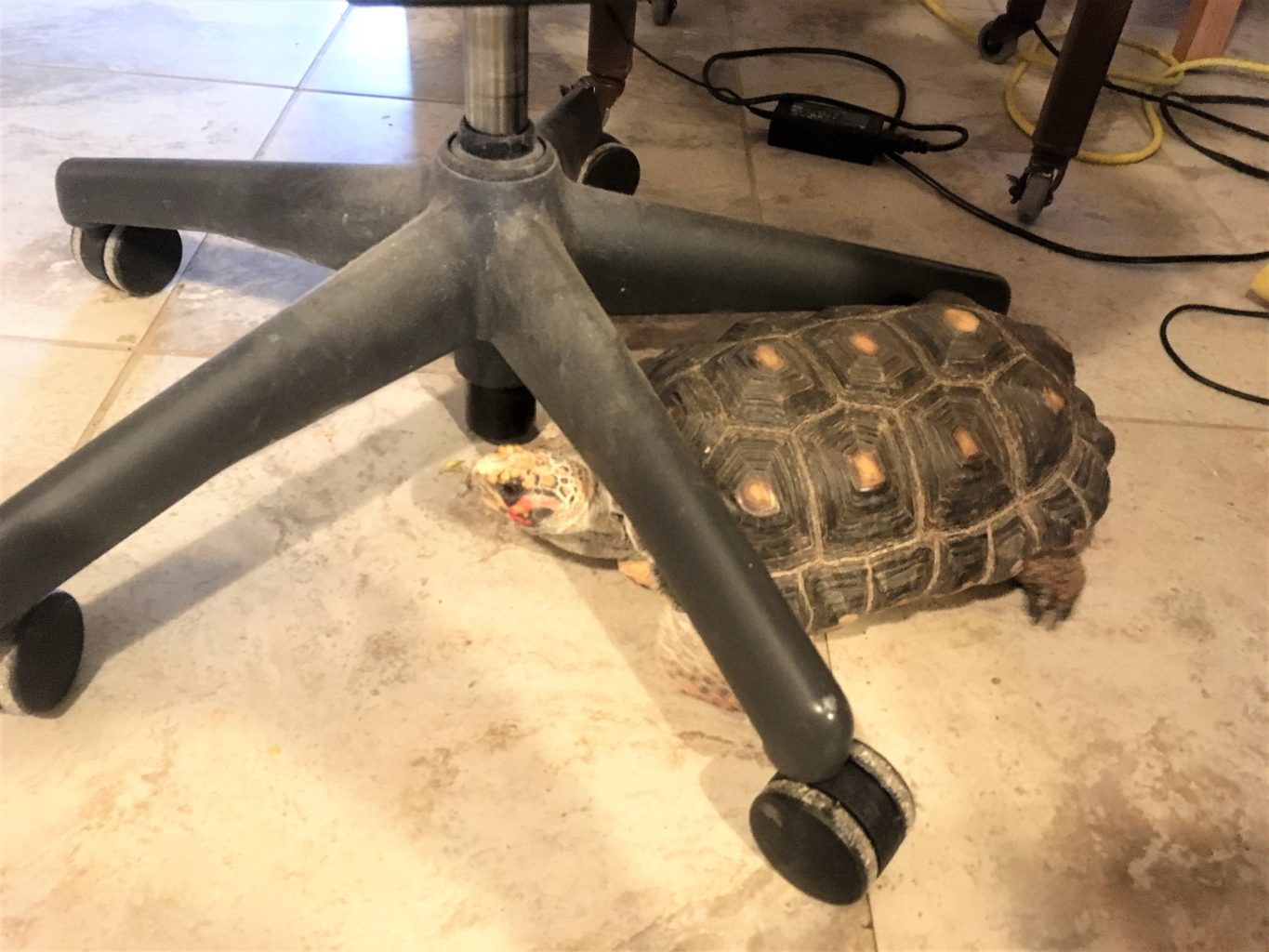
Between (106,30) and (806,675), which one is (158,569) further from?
(106,30)

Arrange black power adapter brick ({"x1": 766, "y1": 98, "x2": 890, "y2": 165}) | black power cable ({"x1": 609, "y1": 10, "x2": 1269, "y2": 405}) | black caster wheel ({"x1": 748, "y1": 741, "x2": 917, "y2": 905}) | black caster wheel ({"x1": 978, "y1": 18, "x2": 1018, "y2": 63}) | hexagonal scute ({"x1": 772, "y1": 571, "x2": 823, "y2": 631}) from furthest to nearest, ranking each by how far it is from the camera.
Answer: black caster wheel ({"x1": 978, "y1": 18, "x2": 1018, "y2": 63}) → black power adapter brick ({"x1": 766, "y1": 98, "x2": 890, "y2": 165}) → black power cable ({"x1": 609, "y1": 10, "x2": 1269, "y2": 405}) → hexagonal scute ({"x1": 772, "y1": 571, "x2": 823, "y2": 631}) → black caster wheel ({"x1": 748, "y1": 741, "x2": 917, "y2": 905})

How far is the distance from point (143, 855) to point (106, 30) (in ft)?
3.91

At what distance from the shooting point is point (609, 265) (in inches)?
30.5

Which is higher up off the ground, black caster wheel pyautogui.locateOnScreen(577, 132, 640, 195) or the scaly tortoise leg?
black caster wheel pyautogui.locateOnScreen(577, 132, 640, 195)

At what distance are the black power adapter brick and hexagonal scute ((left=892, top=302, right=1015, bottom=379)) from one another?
53cm

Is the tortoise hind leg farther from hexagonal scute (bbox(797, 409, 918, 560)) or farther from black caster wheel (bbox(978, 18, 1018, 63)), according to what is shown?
black caster wheel (bbox(978, 18, 1018, 63))

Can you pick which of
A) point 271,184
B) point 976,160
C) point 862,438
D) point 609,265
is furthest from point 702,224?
point 976,160

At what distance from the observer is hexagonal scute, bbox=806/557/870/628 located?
672 millimetres

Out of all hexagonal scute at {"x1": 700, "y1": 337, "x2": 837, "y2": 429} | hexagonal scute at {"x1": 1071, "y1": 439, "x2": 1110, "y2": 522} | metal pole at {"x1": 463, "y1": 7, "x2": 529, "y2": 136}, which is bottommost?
hexagonal scute at {"x1": 1071, "y1": 439, "x2": 1110, "y2": 522}

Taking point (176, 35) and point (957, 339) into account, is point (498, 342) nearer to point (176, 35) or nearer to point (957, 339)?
point (957, 339)

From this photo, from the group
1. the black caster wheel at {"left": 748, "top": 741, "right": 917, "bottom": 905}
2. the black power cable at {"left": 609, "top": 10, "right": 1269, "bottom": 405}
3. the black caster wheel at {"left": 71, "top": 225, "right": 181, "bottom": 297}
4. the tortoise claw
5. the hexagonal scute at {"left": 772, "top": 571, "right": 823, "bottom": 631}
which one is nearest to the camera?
the black caster wheel at {"left": 748, "top": 741, "right": 917, "bottom": 905}

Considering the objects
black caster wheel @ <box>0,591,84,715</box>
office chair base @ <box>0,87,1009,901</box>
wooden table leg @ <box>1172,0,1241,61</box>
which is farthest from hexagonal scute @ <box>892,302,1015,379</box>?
wooden table leg @ <box>1172,0,1241,61</box>

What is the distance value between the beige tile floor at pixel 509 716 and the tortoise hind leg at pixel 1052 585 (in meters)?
0.01

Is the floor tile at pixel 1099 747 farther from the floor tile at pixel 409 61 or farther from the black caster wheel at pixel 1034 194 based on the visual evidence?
the floor tile at pixel 409 61
